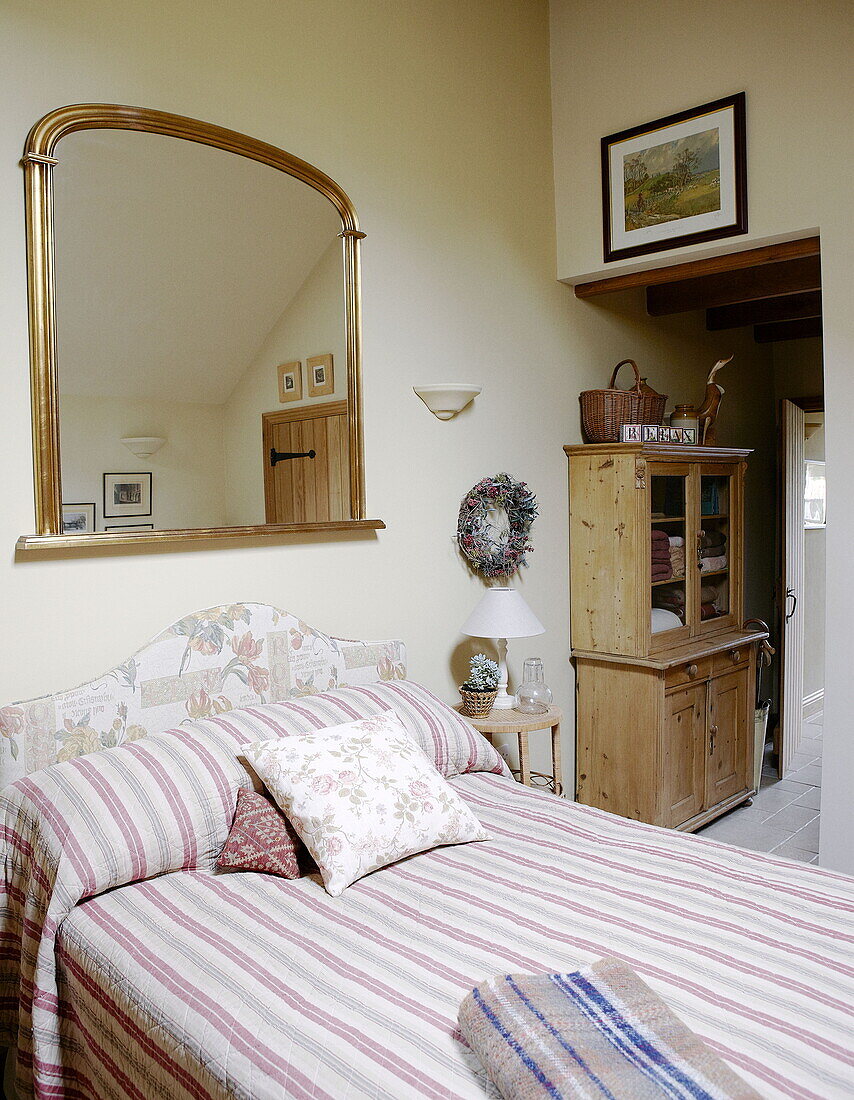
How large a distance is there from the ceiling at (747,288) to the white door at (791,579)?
57 cm

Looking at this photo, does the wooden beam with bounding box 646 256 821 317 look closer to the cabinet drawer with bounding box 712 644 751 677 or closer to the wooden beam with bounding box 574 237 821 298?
the wooden beam with bounding box 574 237 821 298

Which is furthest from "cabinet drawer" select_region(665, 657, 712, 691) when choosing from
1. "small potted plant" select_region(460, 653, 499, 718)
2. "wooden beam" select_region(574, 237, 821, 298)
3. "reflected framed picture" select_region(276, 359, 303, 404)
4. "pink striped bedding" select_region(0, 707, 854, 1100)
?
"reflected framed picture" select_region(276, 359, 303, 404)

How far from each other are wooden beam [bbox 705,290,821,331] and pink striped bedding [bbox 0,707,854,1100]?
3202 mm

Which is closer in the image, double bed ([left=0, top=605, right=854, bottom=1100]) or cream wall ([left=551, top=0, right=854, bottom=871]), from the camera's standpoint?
double bed ([left=0, top=605, right=854, bottom=1100])

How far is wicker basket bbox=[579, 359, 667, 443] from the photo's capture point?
3.54 metres

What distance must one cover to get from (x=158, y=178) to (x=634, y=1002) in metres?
2.18

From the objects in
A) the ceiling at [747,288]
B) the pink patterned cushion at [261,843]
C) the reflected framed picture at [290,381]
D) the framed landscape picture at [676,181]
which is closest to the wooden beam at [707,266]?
the ceiling at [747,288]

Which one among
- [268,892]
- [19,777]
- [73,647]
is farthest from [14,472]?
[268,892]

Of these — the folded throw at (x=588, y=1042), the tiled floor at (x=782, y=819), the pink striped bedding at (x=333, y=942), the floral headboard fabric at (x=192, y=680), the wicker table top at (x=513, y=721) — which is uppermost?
the floral headboard fabric at (x=192, y=680)

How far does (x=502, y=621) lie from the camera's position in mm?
2904

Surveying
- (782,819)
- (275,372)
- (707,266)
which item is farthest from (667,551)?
(275,372)

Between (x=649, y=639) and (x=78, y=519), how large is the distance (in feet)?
7.34

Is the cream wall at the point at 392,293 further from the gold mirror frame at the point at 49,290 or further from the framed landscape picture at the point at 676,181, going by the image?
the framed landscape picture at the point at 676,181

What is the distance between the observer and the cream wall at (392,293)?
2078 millimetres
